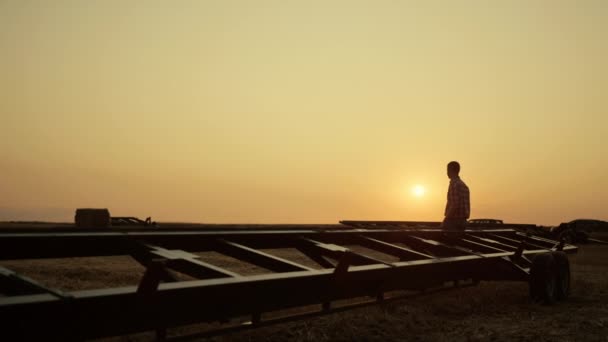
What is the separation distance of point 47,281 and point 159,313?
27.8 ft

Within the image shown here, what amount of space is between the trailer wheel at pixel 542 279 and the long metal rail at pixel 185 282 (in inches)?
78.0

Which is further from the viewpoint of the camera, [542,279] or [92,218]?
[92,218]

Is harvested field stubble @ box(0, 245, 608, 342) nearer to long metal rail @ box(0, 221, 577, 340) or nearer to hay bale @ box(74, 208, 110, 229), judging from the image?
long metal rail @ box(0, 221, 577, 340)

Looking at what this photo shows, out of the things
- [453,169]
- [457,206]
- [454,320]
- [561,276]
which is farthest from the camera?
[453,169]

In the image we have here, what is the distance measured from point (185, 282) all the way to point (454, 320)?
16.8ft

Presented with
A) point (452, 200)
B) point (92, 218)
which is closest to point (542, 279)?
point (452, 200)

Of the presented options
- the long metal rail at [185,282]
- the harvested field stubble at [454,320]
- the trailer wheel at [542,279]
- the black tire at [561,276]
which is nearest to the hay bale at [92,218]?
the harvested field stubble at [454,320]

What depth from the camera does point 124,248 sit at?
4.94m

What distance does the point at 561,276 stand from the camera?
9.82 metres

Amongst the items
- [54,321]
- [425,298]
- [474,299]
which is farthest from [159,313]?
[474,299]

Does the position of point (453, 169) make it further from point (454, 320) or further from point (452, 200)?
point (454, 320)

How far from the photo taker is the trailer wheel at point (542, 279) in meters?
9.00

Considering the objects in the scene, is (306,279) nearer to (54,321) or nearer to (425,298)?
(54,321)

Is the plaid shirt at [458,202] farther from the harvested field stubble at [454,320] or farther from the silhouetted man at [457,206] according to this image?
the harvested field stubble at [454,320]
